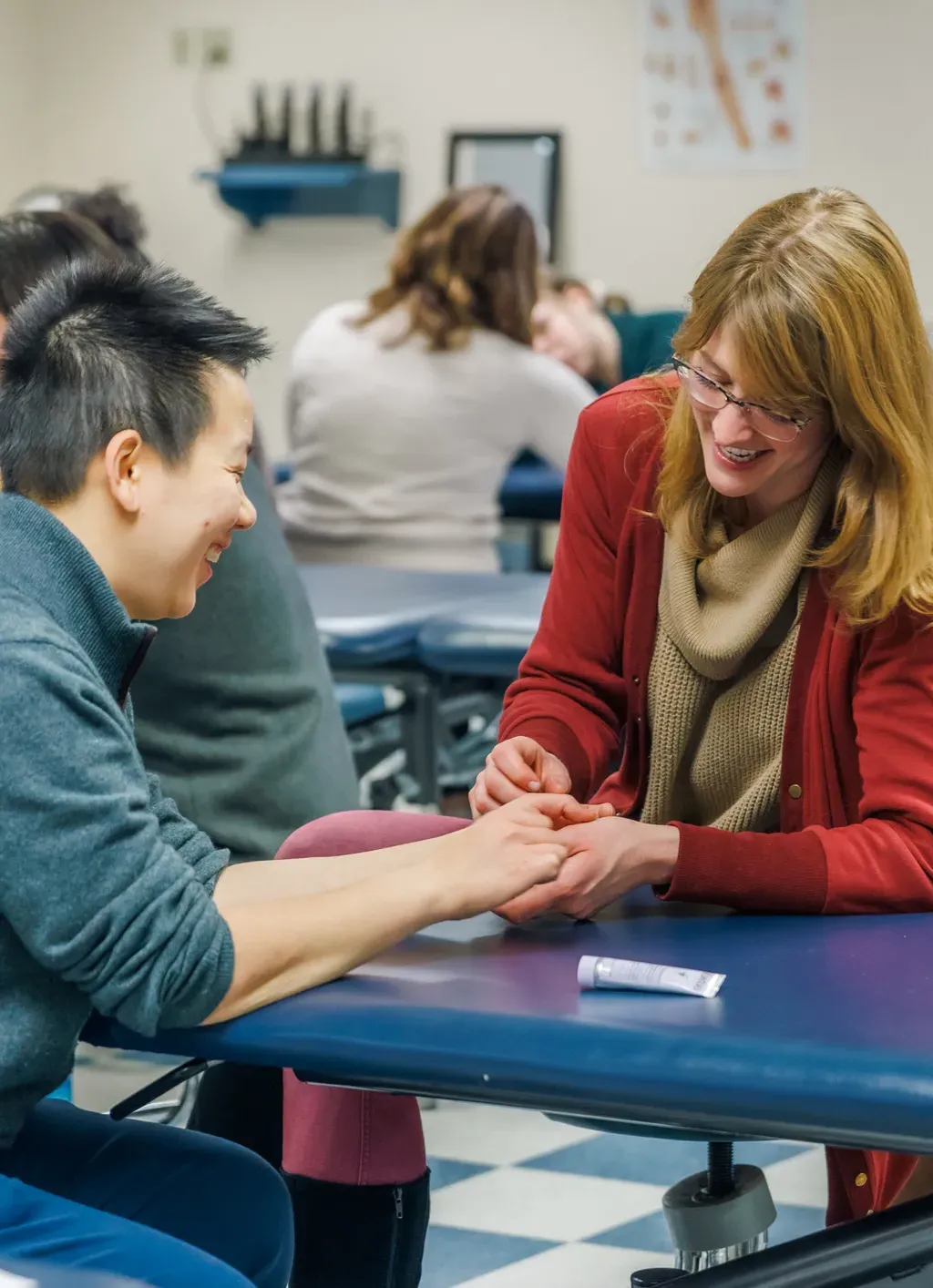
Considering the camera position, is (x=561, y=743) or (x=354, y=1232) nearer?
(x=354, y=1232)

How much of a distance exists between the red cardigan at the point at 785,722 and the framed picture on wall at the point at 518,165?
430cm

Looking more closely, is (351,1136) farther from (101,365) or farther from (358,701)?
(358,701)

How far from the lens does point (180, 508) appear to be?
1.23 m

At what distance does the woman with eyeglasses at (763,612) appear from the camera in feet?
4.46

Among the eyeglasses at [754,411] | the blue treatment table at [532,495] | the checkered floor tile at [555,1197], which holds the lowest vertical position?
the checkered floor tile at [555,1197]

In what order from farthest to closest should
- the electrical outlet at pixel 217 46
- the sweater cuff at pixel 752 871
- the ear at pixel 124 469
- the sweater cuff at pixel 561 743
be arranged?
the electrical outlet at pixel 217 46 → the sweater cuff at pixel 561 743 → the sweater cuff at pixel 752 871 → the ear at pixel 124 469

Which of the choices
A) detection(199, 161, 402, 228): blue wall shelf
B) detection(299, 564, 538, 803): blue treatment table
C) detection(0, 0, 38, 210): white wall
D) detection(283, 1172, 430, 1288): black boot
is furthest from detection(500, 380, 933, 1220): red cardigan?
detection(0, 0, 38, 210): white wall

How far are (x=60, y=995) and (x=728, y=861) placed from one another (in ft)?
1.70

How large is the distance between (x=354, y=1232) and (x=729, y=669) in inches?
23.1

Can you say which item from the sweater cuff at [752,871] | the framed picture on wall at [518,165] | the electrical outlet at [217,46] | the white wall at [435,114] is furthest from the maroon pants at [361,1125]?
the electrical outlet at [217,46]

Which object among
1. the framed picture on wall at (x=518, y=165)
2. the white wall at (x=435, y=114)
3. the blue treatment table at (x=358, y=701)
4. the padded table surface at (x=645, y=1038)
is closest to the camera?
the padded table surface at (x=645, y=1038)

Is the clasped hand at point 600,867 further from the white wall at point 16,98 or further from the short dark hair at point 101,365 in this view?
the white wall at point 16,98

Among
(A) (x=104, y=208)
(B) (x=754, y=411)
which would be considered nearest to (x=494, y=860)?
(B) (x=754, y=411)

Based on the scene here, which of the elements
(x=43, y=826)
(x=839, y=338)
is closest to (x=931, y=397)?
(x=839, y=338)
